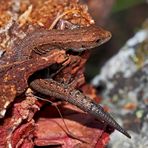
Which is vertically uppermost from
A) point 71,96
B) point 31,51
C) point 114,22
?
point 31,51

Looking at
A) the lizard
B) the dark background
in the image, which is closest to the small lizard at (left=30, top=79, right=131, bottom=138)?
the lizard

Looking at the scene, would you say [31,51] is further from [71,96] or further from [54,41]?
[71,96]

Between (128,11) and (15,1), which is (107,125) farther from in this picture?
(128,11)

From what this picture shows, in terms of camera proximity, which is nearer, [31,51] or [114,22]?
[31,51]

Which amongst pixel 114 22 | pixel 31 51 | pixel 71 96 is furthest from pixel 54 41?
pixel 114 22

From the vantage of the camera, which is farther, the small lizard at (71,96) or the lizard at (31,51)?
the small lizard at (71,96)

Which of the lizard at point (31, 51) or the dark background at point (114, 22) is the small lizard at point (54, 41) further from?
the dark background at point (114, 22)

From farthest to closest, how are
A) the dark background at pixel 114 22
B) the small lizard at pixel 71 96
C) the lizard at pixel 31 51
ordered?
the dark background at pixel 114 22
the small lizard at pixel 71 96
the lizard at pixel 31 51

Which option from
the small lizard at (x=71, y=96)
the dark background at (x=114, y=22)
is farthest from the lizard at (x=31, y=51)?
the dark background at (x=114, y=22)
